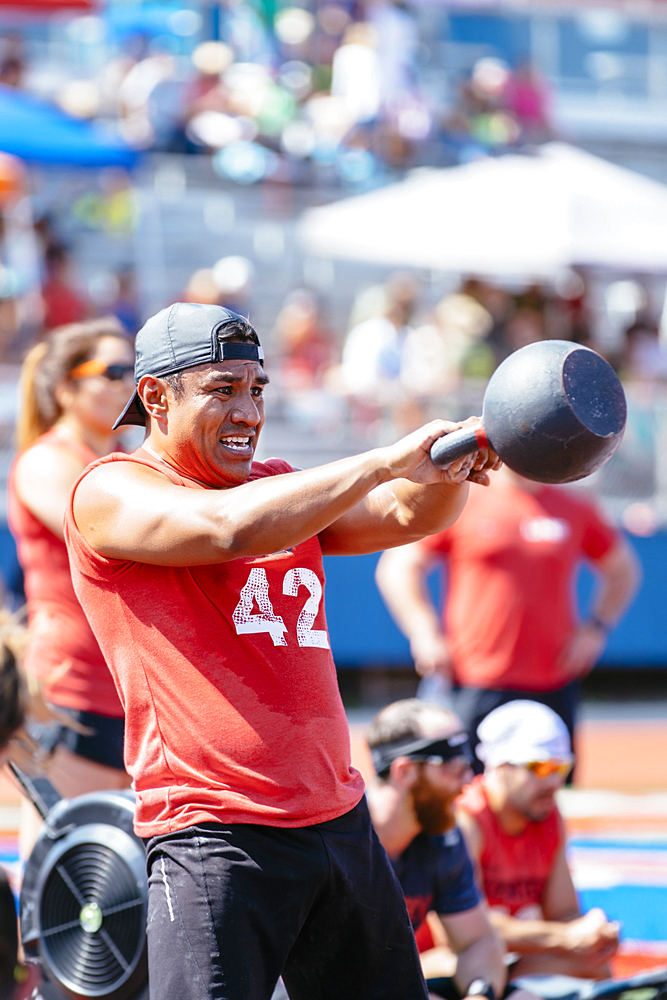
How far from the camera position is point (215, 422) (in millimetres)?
2762

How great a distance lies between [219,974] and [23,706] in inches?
33.9

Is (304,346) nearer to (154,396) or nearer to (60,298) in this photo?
(60,298)

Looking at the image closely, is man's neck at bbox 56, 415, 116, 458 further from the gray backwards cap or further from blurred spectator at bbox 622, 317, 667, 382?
blurred spectator at bbox 622, 317, 667, 382

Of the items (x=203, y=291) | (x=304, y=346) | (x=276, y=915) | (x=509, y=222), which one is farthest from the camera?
(x=509, y=222)

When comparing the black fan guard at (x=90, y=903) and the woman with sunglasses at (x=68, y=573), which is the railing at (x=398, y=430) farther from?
the black fan guard at (x=90, y=903)

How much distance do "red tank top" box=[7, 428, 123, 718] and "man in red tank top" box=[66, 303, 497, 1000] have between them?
157 cm

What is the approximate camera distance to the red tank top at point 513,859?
495cm

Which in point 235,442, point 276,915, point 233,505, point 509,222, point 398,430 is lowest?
point 276,915

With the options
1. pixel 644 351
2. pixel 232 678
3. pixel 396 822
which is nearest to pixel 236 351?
pixel 232 678

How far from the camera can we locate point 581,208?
1275 centimetres

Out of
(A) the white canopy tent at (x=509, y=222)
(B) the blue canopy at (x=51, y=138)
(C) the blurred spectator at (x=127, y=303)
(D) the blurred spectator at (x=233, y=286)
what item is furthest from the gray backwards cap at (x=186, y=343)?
(A) the white canopy tent at (x=509, y=222)

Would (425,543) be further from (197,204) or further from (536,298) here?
(197,204)

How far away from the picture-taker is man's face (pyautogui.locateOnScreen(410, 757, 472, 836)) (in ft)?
14.2

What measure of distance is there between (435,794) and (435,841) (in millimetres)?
154
